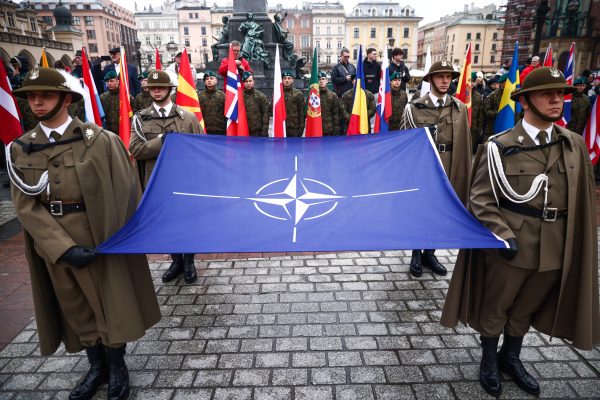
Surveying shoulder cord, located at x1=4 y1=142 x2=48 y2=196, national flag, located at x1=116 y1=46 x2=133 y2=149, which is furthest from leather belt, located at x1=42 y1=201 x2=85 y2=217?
national flag, located at x1=116 y1=46 x2=133 y2=149

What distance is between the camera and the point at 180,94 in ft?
20.8

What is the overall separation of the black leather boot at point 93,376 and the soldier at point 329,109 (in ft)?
19.7

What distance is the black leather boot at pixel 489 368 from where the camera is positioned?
2.89 metres

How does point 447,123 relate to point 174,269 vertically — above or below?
above

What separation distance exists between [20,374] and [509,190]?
3847mm

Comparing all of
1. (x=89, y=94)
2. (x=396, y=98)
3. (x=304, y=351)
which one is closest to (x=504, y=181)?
(x=304, y=351)

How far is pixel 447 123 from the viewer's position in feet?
14.4

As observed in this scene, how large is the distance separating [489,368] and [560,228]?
113 centimetres

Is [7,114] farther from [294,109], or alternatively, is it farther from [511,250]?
[511,250]

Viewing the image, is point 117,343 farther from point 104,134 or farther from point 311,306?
point 311,306

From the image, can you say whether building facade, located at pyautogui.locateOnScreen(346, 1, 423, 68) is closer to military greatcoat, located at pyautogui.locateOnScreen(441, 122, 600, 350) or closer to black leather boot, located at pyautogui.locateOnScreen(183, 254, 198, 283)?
black leather boot, located at pyautogui.locateOnScreen(183, 254, 198, 283)

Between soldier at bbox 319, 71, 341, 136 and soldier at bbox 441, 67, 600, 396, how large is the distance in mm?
5340

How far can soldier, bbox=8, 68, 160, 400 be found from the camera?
2.57 m

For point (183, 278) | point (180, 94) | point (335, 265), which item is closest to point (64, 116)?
point (183, 278)
